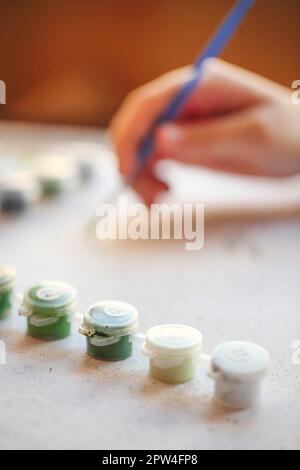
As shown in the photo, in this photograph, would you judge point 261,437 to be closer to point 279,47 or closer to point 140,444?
point 140,444

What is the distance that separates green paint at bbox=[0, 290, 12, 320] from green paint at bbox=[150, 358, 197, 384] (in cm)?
16

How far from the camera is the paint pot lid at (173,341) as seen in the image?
464mm

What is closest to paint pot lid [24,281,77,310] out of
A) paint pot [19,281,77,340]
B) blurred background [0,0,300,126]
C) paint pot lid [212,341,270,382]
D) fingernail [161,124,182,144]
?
paint pot [19,281,77,340]

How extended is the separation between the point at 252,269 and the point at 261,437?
296 millimetres

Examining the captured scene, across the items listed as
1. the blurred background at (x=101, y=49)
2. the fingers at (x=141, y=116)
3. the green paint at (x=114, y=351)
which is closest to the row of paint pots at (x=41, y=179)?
the fingers at (x=141, y=116)

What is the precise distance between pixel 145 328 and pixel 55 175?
1.37 ft

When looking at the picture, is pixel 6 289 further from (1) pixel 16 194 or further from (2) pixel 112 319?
(1) pixel 16 194

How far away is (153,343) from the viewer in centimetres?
47

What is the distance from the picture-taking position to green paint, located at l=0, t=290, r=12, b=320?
56 centimetres

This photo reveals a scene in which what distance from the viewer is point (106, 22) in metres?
1.58

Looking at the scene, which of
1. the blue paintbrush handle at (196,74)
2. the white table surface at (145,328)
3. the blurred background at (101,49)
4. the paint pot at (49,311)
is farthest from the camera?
the blurred background at (101,49)

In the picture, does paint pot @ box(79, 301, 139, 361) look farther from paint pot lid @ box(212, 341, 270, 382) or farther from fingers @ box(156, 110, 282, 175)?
fingers @ box(156, 110, 282, 175)

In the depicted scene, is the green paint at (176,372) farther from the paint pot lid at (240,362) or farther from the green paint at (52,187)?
the green paint at (52,187)
